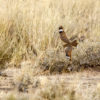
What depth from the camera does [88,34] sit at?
9445 mm

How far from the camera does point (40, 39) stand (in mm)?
8406

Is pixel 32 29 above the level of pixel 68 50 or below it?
above

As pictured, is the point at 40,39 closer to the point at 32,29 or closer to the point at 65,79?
the point at 32,29

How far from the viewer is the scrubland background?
767 cm

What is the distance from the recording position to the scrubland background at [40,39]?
7.67 meters

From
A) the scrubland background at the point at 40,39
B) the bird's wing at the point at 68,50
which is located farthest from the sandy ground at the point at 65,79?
the bird's wing at the point at 68,50

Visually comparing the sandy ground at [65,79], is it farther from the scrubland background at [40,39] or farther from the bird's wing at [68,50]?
the bird's wing at [68,50]

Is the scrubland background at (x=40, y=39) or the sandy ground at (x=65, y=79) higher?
the scrubland background at (x=40, y=39)

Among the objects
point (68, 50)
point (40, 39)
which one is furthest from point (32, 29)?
point (68, 50)

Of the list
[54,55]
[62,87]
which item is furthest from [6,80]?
[62,87]

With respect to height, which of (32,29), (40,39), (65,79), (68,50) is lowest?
(65,79)

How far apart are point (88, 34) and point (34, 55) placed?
197 centimetres

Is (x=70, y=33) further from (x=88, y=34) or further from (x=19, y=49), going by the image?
(x=19, y=49)

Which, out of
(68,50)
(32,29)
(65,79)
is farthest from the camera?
(32,29)
